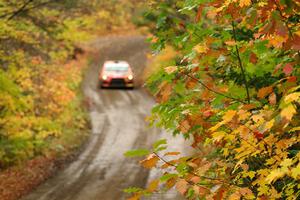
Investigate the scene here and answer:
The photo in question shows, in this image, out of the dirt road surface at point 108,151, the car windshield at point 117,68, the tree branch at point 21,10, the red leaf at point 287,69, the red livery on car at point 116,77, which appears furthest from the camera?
the car windshield at point 117,68

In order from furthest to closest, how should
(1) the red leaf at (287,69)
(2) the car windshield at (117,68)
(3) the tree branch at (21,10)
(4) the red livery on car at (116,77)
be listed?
(2) the car windshield at (117,68) → (4) the red livery on car at (116,77) → (3) the tree branch at (21,10) → (1) the red leaf at (287,69)

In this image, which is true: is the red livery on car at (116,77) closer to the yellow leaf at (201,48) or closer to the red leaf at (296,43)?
the yellow leaf at (201,48)

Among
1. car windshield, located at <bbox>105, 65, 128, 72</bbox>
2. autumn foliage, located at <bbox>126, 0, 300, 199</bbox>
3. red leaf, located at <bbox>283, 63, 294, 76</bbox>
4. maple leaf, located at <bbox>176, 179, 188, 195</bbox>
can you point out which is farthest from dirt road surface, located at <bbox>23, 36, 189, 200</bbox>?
red leaf, located at <bbox>283, 63, 294, 76</bbox>

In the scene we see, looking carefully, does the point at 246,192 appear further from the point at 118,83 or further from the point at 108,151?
the point at 118,83

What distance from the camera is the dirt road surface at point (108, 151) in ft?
47.0

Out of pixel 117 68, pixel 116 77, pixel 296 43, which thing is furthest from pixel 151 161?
pixel 117 68

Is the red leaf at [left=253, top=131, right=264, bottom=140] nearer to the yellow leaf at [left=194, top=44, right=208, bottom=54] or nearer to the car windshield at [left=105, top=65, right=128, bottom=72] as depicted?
the yellow leaf at [left=194, top=44, right=208, bottom=54]

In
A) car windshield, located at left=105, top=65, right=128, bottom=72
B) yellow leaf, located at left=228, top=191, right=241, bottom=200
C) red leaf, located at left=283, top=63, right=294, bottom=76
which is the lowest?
car windshield, located at left=105, top=65, right=128, bottom=72

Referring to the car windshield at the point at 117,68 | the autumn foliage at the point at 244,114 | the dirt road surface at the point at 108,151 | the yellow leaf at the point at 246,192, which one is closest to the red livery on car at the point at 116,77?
the car windshield at the point at 117,68

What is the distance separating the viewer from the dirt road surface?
14.3m

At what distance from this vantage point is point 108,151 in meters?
19.3

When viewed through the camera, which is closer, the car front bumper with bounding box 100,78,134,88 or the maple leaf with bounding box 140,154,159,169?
the maple leaf with bounding box 140,154,159,169

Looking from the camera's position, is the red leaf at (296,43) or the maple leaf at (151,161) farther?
the maple leaf at (151,161)

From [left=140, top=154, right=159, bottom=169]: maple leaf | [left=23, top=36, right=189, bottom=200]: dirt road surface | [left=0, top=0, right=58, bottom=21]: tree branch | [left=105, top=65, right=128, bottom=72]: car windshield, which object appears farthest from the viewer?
[left=105, top=65, right=128, bottom=72]: car windshield
